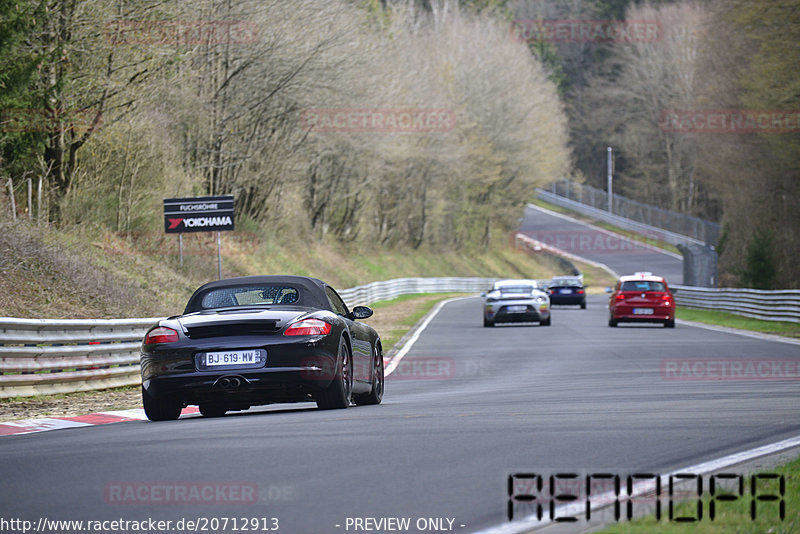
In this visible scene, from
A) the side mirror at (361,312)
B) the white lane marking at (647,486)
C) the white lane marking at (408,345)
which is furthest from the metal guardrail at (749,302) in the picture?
the white lane marking at (647,486)

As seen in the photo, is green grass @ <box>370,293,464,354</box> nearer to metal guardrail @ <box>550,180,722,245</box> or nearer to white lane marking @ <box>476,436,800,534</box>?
white lane marking @ <box>476,436,800,534</box>

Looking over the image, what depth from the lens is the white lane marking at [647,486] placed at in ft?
20.2

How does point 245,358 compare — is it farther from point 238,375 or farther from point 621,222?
point 621,222

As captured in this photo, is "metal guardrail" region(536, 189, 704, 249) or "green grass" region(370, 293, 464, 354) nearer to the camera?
"green grass" region(370, 293, 464, 354)

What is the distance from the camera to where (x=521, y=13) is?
136250 millimetres

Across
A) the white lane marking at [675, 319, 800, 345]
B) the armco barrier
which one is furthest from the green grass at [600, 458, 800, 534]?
the white lane marking at [675, 319, 800, 345]

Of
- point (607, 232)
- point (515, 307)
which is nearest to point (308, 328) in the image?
point (515, 307)

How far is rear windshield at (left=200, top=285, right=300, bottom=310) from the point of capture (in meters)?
12.4

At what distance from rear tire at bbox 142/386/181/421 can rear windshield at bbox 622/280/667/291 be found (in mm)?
24080

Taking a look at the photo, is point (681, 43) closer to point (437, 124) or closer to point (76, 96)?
point (437, 124)

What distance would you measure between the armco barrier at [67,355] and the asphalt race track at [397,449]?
311 cm

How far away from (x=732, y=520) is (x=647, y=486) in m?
0.97

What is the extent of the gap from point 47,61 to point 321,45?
16169 mm

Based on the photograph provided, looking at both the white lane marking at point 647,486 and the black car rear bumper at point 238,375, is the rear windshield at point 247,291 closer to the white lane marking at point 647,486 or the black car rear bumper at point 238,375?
the black car rear bumper at point 238,375
